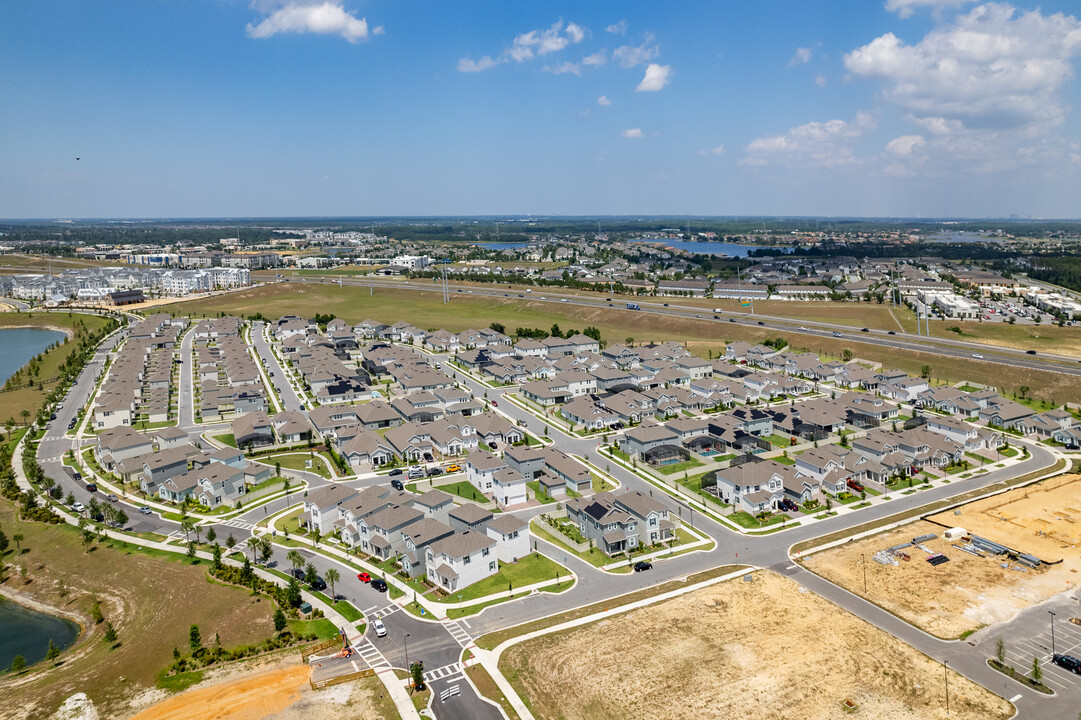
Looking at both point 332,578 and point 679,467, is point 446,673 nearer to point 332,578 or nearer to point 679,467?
point 332,578

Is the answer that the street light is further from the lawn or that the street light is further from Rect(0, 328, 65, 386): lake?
Rect(0, 328, 65, 386): lake

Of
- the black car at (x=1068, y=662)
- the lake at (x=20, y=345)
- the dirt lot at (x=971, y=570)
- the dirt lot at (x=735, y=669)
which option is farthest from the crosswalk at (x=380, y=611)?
the lake at (x=20, y=345)

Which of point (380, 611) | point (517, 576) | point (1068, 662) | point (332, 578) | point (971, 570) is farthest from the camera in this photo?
point (517, 576)

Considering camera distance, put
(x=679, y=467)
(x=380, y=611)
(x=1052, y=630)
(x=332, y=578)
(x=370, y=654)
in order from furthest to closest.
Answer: (x=679, y=467), (x=332, y=578), (x=380, y=611), (x=1052, y=630), (x=370, y=654)

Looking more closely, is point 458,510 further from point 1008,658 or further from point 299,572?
point 1008,658

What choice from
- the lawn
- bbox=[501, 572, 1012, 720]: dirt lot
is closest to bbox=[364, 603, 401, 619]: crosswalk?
the lawn

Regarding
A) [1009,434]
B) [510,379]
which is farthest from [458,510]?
[1009,434]

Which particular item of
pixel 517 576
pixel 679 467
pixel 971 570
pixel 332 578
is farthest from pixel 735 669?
pixel 679 467

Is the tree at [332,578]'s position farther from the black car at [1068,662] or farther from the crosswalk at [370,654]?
the black car at [1068,662]
